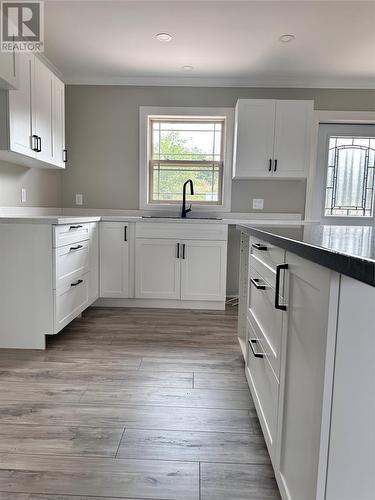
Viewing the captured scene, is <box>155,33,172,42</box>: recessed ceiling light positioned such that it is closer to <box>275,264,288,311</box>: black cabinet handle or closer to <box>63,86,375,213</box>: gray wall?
<box>63,86,375,213</box>: gray wall

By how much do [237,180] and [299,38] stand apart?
4.56ft

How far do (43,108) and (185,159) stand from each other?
157cm

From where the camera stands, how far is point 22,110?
2.18m

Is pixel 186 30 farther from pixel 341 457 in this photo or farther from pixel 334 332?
pixel 341 457

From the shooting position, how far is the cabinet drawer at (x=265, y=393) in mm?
1042

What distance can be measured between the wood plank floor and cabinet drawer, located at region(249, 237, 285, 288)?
0.70 metres

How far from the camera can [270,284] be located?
1164 mm

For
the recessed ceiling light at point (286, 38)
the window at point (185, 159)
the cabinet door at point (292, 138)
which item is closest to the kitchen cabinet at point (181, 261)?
the window at point (185, 159)

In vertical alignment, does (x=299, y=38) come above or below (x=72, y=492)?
above

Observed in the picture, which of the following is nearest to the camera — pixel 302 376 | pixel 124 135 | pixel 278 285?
pixel 302 376

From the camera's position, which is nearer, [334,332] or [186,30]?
[334,332]

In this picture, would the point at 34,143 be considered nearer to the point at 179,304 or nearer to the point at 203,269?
the point at 203,269

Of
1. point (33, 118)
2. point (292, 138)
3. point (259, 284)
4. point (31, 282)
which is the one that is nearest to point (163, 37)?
point (33, 118)

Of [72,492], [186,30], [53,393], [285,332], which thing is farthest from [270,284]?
[186,30]
